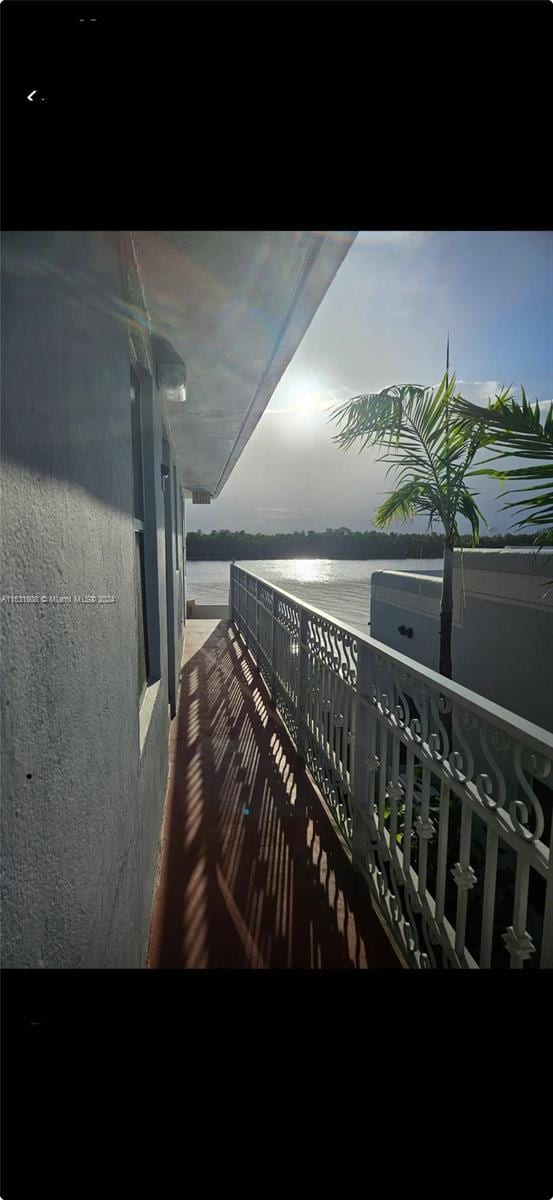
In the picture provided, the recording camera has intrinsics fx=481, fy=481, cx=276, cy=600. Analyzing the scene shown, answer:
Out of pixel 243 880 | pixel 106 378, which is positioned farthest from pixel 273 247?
pixel 243 880

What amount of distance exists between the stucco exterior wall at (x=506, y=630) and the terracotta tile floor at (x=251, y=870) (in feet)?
6.44

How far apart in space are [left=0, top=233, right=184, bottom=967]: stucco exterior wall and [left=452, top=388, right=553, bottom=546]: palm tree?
169cm

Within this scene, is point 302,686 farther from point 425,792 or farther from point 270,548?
point 270,548

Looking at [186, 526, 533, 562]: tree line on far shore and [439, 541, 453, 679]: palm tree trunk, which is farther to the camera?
[186, 526, 533, 562]: tree line on far shore

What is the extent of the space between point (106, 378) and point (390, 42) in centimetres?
82

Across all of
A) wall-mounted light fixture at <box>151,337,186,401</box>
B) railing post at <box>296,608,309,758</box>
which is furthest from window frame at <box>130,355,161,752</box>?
railing post at <box>296,608,309,758</box>

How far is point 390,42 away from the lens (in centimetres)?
67

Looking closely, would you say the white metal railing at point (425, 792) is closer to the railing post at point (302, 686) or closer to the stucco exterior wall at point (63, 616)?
the railing post at point (302, 686)

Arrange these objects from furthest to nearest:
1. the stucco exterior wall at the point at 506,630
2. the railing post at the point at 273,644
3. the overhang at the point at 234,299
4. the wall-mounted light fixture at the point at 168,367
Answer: the railing post at the point at 273,644, the stucco exterior wall at the point at 506,630, the wall-mounted light fixture at the point at 168,367, the overhang at the point at 234,299

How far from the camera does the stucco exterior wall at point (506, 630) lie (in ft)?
12.3

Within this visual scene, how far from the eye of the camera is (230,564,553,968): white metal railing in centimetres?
115

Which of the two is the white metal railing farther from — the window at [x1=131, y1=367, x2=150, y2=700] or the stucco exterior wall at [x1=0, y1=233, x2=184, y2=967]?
the window at [x1=131, y1=367, x2=150, y2=700]

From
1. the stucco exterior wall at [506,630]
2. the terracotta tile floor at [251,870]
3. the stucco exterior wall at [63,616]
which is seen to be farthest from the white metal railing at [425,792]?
the stucco exterior wall at [63,616]

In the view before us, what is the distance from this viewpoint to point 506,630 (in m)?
4.15
